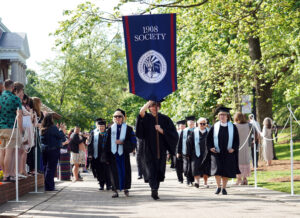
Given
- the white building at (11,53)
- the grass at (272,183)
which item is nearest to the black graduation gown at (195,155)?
the grass at (272,183)

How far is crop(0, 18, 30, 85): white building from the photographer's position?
50.7 metres

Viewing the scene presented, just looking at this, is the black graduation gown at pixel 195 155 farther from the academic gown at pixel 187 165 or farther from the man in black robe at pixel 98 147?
the man in black robe at pixel 98 147

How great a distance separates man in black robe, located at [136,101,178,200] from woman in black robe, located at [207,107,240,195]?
137 cm

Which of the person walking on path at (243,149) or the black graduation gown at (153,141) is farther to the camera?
the person walking on path at (243,149)

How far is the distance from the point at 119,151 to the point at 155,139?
57.6 inches

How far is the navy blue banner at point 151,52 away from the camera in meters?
12.9

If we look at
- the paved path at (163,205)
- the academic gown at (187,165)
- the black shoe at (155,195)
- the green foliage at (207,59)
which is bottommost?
the paved path at (163,205)

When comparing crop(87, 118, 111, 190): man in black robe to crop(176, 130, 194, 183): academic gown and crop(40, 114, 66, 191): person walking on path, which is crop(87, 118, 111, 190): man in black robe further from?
crop(176, 130, 194, 183): academic gown

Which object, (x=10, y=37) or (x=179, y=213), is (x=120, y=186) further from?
(x=10, y=37)

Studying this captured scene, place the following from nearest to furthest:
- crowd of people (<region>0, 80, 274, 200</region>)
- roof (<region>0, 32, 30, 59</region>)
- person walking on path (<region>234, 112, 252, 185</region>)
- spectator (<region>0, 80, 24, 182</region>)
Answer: spectator (<region>0, 80, 24, 182</region>) < crowd of people (<region>0, 80, 274, 200</region>) < person walking on path (<region>234, 112, 252, 185</region>) < roof (<region>0, 32, 30, 59</region>)

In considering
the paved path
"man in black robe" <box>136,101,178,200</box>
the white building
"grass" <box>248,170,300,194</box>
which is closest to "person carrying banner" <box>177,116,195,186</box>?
"grass" <box>248,170,300,194</box>

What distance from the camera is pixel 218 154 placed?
1380 cm

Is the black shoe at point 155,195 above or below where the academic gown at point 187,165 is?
below

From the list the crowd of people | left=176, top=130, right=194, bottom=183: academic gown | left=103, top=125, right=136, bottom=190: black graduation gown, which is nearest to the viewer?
the crowd of people
